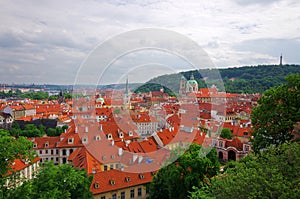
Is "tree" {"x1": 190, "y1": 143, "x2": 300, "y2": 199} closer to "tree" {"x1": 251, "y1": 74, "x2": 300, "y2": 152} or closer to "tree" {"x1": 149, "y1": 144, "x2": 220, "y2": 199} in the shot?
"tree" {"x1": 149, "y1": 144, "x2": 220, "y2": 199}

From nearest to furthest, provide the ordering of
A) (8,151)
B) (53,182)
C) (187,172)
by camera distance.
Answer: (8,151), (53,182), (187,172)

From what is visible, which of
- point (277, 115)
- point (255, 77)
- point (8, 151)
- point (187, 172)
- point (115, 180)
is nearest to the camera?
point (8, 151)

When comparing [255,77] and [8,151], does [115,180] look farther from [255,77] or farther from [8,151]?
[255,77]

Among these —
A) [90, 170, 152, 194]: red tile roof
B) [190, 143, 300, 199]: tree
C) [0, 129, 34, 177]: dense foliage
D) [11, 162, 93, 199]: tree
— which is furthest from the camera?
[90, 170, 152, 194]: red tile roof

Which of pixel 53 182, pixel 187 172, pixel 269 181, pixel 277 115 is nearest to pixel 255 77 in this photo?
pixel 277 115

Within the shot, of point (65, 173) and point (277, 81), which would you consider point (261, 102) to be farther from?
point (277, 81)

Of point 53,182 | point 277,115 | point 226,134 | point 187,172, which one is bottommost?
point 226,134

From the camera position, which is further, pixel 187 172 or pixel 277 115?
pixel 277 115

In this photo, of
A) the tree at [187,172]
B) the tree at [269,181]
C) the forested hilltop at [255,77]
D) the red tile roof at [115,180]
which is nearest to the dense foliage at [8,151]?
the tree at [269,181]

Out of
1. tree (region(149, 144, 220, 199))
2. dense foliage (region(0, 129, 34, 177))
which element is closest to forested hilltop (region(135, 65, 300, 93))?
A: tree (region(149, 144, 220, 199))

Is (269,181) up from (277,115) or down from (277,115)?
down

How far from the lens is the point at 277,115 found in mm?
15336

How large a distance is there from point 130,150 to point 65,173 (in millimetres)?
11451

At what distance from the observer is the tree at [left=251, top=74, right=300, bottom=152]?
1485 cm
